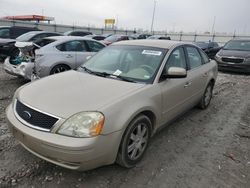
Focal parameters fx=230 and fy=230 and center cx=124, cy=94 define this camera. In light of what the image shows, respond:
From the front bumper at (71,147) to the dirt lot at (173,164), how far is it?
375 millimetres

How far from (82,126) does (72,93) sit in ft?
1.99

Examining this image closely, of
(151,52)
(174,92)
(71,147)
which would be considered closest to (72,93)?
(71,147)

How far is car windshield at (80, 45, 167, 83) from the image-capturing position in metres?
3.37

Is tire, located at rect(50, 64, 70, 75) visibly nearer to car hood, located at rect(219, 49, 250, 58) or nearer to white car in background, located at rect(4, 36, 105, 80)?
white car in background, located at rect(4, 36, 105, 80)

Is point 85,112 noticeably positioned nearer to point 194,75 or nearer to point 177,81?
point 177,81

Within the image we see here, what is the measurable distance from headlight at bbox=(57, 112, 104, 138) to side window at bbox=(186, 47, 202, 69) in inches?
103

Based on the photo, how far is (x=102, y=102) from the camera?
261 centimetres

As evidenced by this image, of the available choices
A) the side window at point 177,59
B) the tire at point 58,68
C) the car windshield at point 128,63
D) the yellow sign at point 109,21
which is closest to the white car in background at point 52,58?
the tire at point 58,68

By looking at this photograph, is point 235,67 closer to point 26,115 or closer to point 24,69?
point 24,69

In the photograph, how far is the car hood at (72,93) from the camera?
8.38 feet

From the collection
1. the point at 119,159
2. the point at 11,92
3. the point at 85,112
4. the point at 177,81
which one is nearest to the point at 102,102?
the point at 85,112

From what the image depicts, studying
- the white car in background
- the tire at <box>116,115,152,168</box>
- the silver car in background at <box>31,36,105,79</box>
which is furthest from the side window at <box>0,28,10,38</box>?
the tire at <box>116,115,152,168</box>

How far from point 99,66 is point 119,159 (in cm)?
164

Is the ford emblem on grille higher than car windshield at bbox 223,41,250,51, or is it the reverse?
car windshield at bbox 223,41,250,51
